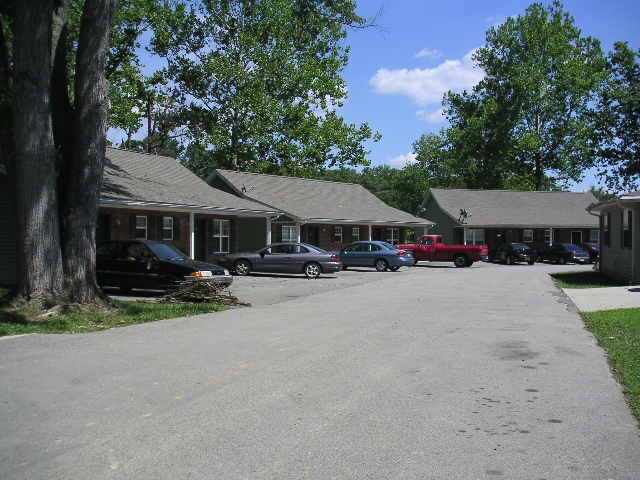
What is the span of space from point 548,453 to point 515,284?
18829 mm

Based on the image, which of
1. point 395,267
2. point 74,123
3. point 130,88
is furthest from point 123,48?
point 74,123

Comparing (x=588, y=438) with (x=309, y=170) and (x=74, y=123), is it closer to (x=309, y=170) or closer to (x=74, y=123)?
(x=74, y=123)

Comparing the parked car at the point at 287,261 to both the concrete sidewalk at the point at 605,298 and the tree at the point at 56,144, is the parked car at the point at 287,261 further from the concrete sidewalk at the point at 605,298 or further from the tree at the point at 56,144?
the tree at the point at 56,144

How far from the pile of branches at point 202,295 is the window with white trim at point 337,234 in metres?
26.4

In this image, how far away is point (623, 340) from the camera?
398 inches

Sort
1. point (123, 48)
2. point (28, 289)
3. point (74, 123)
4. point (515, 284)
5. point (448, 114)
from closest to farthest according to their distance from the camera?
point (28, 289) < point (74, 123) < point (515, 284) < point (123, 48) < point (448, 114)

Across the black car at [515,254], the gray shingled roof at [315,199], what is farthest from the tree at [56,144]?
the black car at [515,254]

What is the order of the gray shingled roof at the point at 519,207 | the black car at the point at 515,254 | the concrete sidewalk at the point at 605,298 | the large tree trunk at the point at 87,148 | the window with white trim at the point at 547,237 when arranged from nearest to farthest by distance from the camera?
the large tree trunk at the point at 87,148 → the concrete sidewalk at the point at 605,298 → the black car at the point at 515,254 → the gray shingled roof at the point at 519,207 → the window with white trim at the point at 547,237

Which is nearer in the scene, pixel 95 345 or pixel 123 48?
pixel 95 345

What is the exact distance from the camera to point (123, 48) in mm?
35438

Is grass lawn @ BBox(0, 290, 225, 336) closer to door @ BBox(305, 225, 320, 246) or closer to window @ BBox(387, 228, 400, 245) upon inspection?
door @ BBox(305, 225, 320, 246)

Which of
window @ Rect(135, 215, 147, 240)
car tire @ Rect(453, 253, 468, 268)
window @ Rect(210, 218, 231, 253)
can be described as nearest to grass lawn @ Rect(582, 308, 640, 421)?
window @ Rect(135, 215, 147, 240)

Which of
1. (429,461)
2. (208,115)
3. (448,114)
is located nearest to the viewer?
(429,461)

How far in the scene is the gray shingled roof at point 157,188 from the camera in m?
23.2
